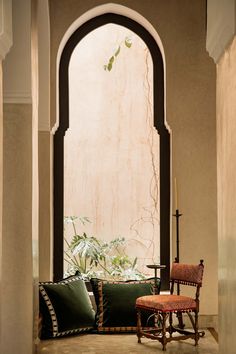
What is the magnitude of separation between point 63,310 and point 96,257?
6.07 ft

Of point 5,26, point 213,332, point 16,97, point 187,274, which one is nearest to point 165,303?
point 187,274

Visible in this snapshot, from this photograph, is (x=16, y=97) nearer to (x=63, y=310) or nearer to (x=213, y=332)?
(x=63, y=310)

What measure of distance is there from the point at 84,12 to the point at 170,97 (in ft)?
4.55

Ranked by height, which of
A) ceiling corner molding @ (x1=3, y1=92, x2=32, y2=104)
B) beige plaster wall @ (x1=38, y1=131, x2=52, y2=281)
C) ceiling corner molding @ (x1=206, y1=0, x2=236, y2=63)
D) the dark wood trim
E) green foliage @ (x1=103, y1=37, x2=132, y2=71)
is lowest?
the dark wood trim

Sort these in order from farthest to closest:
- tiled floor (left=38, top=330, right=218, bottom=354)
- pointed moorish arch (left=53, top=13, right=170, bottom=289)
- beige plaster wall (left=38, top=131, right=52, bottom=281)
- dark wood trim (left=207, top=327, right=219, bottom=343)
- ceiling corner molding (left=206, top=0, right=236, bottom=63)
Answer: pointed moorish arch (left=53, top=13, right=170, bottom=289) < beige plaster wall (left=38, top=131, right=52, bottom=281) < dark wood trim (left=207, top=327, right=219, bottom=343) < tiled floor (left=38, top=330, right=218, bottom=354) < ceiling corner molding (left=206, top=0, right=236, bottom=63)

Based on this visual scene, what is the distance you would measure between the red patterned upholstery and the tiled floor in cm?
61

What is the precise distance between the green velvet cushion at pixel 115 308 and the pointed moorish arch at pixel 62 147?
984 mm

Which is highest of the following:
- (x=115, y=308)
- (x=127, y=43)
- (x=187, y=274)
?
(x=127, y=43)

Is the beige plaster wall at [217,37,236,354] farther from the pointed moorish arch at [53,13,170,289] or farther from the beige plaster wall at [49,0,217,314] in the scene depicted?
the pointed moorish arch at [53,13,170,289]

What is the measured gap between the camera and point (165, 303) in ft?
24.2

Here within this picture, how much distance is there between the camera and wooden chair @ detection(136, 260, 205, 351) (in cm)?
739

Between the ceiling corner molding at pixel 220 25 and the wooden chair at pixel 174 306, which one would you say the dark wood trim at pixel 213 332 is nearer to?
the wooden chair at pixel 174 306

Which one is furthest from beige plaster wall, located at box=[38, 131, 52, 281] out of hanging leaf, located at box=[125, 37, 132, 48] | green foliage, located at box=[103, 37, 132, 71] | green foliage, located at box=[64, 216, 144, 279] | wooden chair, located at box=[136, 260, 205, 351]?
hanging leaf, located at box=[125, 37, 132, 48]

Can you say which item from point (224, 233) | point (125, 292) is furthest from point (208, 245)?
point (224, 233)
